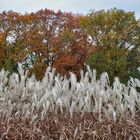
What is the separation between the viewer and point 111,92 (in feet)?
18.9

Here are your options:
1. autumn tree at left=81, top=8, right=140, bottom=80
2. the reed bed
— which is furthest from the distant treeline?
the reed bed

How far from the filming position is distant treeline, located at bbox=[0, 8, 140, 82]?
34250mm

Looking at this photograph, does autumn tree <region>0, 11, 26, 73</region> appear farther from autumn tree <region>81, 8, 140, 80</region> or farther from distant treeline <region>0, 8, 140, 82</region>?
autumn tree <region>81, 8, 140, 80</region>

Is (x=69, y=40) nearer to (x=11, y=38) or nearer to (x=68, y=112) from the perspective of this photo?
(x=11, y=38)

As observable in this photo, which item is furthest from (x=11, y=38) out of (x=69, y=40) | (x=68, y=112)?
(x=68, y=112)

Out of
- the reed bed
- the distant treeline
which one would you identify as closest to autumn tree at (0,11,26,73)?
the distant treeline

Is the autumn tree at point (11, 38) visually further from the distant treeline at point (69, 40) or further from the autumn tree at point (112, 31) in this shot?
the autumn tree at point (112, 31)

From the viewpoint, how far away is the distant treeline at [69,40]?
112 feet

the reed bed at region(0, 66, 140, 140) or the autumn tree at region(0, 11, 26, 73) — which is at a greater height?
the autumn tree at region(0, 11, 26, 73)

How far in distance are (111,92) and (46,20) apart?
34938 mm

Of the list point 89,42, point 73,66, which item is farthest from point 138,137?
point 89,42

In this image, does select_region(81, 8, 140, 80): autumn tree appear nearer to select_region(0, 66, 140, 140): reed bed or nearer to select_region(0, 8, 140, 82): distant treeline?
select_region(0, 8, 140, 82): distant treeline

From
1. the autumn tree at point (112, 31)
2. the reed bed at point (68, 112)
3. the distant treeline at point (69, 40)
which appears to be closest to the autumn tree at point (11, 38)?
the distant treeline at point (69, 40)

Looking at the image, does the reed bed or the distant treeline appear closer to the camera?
the reed bed
